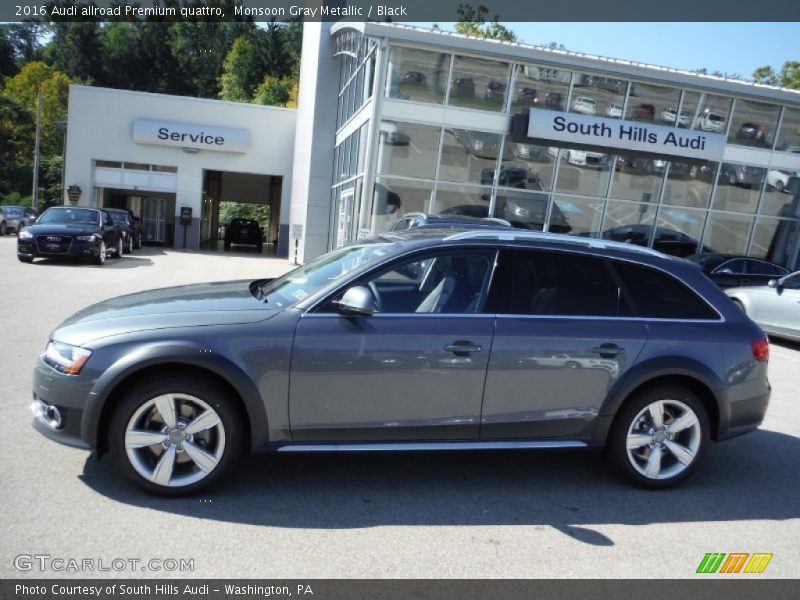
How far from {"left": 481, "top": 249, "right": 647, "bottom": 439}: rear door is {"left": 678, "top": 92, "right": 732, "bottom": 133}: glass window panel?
1584 cm

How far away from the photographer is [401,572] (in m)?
3.15

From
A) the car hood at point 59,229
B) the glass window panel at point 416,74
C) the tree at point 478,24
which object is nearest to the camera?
the car hood at point 59,229

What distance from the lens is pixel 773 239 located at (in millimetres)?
19719

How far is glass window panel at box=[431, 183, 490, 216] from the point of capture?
16.8 m

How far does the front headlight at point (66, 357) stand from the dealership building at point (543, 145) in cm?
1136

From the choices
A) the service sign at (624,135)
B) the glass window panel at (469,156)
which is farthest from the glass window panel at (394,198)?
the service sign at (624,135)

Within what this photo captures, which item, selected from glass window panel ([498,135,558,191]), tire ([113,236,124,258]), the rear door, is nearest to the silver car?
glass window panel ([498,135,558,191])

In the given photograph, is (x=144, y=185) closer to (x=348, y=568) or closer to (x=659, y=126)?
(x=659, y=126)

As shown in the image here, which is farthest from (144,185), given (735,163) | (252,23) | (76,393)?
(252,23)

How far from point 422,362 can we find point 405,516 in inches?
35.7

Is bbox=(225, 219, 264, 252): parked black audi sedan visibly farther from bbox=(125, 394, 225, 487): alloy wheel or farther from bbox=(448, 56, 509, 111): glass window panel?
bbox=(125, 394, 225, 487): alloy wheel

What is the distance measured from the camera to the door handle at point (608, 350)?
4125 millimetres

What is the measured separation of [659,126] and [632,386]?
50.3 feet

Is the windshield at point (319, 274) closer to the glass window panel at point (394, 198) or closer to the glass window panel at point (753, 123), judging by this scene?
the glass window panel at point (394, 198)
